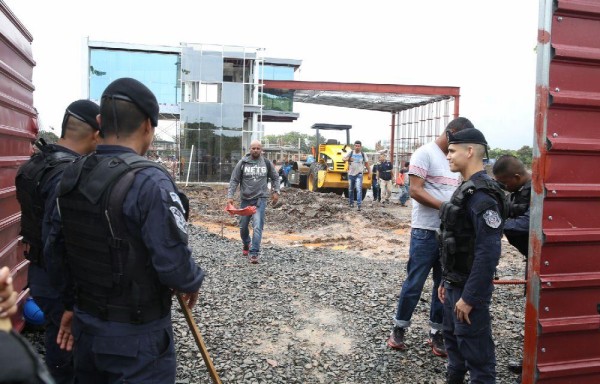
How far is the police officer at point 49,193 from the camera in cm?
268

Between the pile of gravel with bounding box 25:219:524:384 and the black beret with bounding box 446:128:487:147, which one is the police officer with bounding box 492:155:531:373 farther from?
the black beret with bounding box 446:128:487:147

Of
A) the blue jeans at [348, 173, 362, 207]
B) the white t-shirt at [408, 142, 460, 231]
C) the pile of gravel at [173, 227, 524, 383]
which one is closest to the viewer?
the pile of gravel at [173, 227, 524, 383]

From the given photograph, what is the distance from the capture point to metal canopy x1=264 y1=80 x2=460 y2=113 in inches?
1025

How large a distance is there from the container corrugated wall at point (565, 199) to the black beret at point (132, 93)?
198 cm

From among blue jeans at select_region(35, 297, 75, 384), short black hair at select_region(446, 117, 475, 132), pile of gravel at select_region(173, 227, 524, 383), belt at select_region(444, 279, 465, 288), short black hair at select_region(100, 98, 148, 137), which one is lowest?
pile of gravel at select_region(173, 227, 524, 383)

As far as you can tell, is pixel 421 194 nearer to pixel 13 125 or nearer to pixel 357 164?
pixel 13 125

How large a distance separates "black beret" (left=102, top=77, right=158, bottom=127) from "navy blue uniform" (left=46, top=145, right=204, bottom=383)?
30 cm

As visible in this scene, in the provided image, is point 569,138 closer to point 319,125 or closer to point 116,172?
point 116,172

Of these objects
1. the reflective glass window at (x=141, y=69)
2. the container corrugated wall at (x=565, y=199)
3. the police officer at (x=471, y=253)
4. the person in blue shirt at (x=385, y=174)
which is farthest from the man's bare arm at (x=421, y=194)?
the reflective glass window at (x=141, y=69)

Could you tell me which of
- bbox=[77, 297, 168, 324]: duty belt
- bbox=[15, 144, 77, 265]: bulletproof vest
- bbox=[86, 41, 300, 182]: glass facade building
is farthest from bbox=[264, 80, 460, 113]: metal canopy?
bbox=[77, 297, 168, 324]: duty belt

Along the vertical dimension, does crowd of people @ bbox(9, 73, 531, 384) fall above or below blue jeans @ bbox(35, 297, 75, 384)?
above

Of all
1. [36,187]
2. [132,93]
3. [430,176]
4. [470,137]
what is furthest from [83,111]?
[430,176]

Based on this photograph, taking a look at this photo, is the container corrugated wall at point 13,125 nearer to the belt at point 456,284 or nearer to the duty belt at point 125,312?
the duty belt at point 125,312

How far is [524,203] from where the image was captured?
3.79 m
